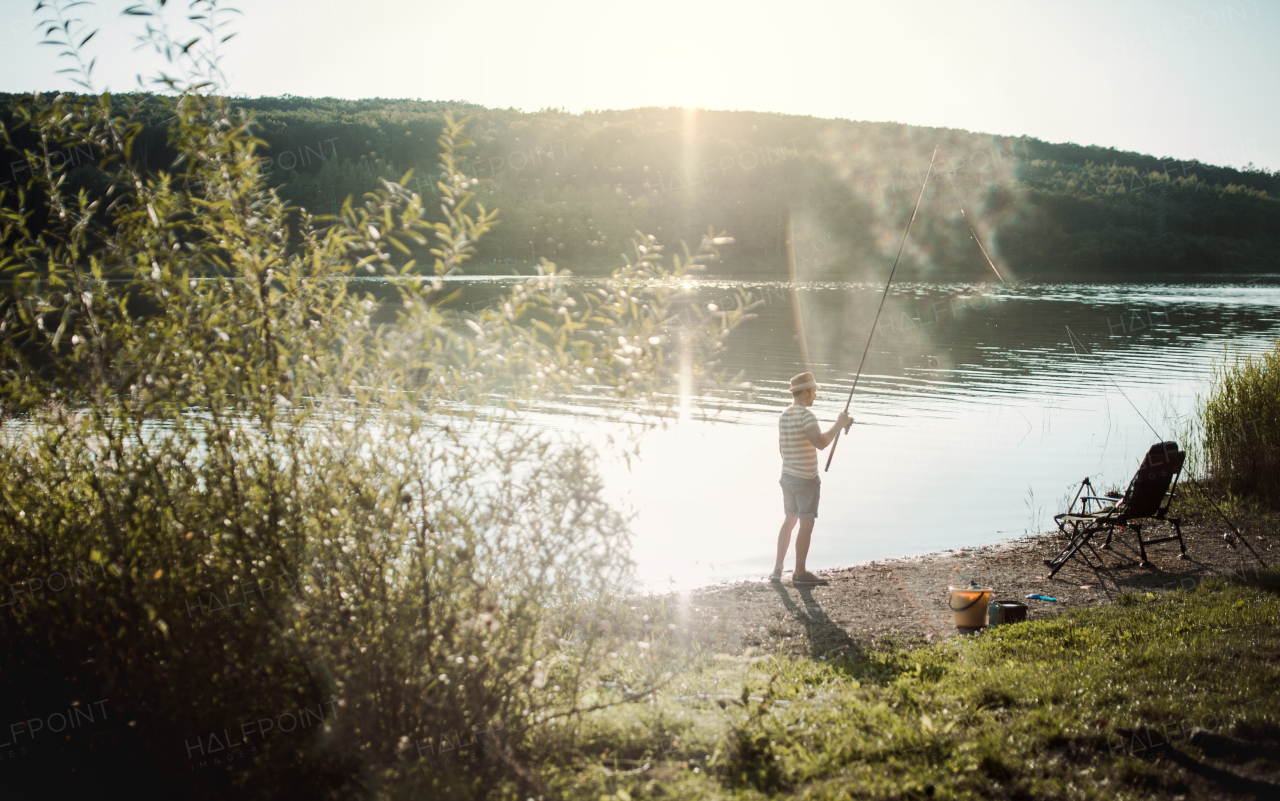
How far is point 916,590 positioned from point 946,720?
4.07 metres

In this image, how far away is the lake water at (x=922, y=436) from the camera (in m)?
11.5

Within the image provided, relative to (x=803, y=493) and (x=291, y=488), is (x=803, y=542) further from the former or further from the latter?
(x=291, y=488)

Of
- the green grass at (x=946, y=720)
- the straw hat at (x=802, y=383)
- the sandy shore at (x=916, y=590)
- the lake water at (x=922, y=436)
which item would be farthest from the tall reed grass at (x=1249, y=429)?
the straw hat at (x=802, y=383)

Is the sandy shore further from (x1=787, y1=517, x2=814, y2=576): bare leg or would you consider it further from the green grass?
the green grass

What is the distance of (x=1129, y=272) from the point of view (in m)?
94.2

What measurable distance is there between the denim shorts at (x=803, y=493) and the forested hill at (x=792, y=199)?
217ft

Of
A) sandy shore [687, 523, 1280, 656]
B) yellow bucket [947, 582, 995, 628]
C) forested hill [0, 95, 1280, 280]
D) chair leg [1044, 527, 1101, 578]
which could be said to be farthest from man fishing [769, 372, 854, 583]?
forested hill [0, 95, 1280, 280]

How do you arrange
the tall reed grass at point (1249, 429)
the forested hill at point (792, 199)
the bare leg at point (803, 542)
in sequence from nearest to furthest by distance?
the bare leg at point (803, 542) → the tall reed grass at point (1249, 429) → the forested hill at point (792, 199)

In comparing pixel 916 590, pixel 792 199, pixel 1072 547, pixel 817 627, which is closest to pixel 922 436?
pixel 1072 547

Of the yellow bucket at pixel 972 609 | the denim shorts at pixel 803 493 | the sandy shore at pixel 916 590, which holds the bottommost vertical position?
the sandy shore at pixel 916 590

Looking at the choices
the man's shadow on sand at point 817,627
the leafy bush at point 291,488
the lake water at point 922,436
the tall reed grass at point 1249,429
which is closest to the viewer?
the leafy bush at point 291,488

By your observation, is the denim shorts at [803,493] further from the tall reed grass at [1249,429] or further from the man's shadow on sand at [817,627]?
the tall reed grass at [1249,429]

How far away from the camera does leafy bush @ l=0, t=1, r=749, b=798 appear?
345cm

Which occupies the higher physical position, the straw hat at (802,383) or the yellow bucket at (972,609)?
the straw hat at (802,383)
